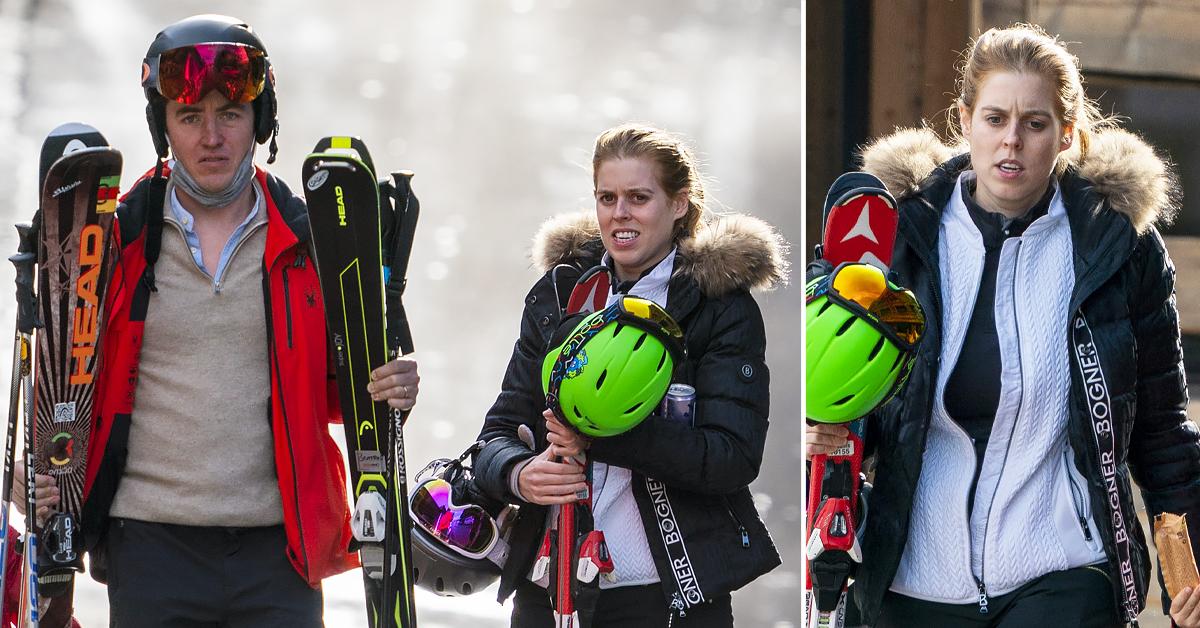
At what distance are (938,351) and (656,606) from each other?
65 cm

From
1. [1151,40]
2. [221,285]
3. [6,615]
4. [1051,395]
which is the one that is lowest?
[6,615]

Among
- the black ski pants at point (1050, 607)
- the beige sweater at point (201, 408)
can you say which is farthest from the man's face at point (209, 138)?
the black ski pants at point (1050, 607)

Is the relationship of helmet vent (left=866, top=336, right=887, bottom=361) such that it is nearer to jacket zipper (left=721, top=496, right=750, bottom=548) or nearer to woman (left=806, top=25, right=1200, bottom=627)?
woman (left=806, top=25, right=1200, bottom=627)

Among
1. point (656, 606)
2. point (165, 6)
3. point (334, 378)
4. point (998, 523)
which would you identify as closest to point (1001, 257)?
point (998, 523)

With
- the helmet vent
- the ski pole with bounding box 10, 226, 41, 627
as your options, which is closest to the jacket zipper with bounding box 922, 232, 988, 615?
the helmet vent

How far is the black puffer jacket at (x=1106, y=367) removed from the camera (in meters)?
2.77

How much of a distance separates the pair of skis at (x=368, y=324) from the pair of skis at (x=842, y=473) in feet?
2.48

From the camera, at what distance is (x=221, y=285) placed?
9.57ft

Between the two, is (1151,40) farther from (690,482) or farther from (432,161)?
(432,161)

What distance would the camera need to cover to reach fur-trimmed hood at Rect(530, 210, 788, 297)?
2.92 meters

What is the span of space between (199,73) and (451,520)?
92 centimetres

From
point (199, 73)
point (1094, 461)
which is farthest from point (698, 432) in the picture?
point (199, 73)

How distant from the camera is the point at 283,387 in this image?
9.52ft

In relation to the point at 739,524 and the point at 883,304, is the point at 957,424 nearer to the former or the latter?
the point at 883,304
